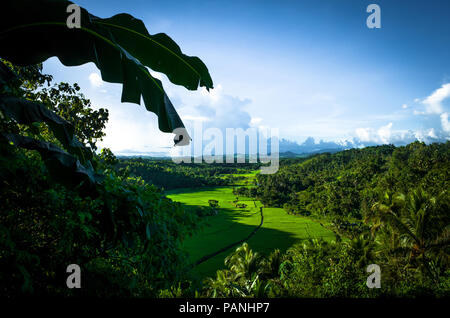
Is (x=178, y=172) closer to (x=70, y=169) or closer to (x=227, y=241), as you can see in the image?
(x=227, y=241)

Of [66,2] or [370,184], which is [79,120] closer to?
[66,2]

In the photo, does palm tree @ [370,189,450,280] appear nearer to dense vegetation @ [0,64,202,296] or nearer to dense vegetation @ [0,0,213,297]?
dense vegetation @ [0,64,202,296]

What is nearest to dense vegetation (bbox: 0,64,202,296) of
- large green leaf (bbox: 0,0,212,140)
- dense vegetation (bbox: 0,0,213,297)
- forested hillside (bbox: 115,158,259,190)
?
dense vegetation (bbox: 0,0,213,297)

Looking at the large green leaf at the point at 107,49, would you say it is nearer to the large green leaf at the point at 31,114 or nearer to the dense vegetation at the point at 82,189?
the dense vegetation at the point at 82,189

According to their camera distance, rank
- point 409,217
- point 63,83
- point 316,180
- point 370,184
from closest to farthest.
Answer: point 63,83, point 409,217, point 370,184, point 316,180

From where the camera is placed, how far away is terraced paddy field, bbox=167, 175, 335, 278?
2212cm

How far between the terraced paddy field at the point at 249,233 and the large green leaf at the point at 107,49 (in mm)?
16487

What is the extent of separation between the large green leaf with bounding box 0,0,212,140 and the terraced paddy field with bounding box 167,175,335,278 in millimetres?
16487

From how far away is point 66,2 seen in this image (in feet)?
5.36

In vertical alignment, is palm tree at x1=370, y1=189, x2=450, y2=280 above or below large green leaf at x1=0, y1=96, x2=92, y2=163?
below

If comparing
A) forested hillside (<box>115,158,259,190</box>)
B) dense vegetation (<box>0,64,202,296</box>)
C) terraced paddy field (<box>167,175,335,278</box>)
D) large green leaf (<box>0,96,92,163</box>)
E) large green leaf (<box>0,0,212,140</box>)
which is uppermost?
large green leaf (<box>0,0,212,140</box>)
